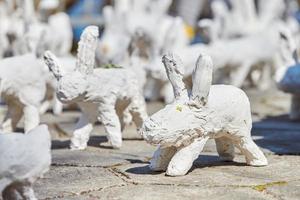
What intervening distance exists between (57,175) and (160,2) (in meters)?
3.98

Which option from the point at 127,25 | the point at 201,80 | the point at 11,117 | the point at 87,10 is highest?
the point at 87,10

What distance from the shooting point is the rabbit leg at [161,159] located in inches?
110

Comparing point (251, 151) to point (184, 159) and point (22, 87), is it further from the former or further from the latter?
point (22, 87)

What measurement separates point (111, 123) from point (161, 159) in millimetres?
737

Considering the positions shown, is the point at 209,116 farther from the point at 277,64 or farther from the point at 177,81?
the point at 277,64

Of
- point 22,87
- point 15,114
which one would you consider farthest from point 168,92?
point 22,87

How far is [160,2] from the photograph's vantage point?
6500mm

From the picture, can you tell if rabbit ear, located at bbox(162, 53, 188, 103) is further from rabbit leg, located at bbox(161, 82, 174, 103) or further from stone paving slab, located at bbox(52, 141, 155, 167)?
rabbit leg, located at bbox(161, 82, 174, 103)

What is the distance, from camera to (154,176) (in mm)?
2713

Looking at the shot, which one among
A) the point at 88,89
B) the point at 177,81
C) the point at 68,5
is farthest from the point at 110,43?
the point at 68,5

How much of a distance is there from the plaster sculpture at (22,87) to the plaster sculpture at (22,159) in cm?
172

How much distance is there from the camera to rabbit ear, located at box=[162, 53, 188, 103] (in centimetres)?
267

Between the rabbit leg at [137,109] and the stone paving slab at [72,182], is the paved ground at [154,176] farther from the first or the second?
the rabbit leg at [137,109]

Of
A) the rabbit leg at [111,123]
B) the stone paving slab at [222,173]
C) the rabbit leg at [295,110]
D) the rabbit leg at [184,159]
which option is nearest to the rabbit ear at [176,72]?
the rabbit leg at [184,159]
